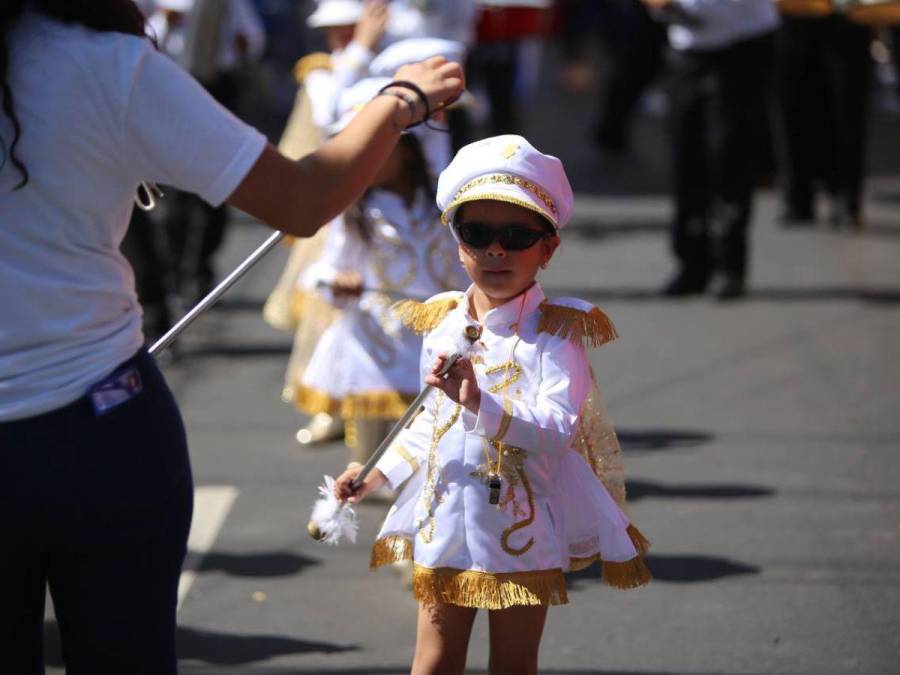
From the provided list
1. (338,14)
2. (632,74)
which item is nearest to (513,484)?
(338,14)

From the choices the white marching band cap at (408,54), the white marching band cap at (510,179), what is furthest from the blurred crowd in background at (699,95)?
the white marching band cap at (510,179)

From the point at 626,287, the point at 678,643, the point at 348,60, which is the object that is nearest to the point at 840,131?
the point at 626,287

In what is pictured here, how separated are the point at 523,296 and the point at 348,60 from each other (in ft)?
10.1

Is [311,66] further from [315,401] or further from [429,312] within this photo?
[429,312]

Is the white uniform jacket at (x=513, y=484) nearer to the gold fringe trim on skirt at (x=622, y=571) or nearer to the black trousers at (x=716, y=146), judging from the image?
the gold fringe trim on skirt at (x=622, y=571)

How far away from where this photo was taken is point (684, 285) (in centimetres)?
928

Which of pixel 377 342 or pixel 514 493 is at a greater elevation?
pixel 514 493

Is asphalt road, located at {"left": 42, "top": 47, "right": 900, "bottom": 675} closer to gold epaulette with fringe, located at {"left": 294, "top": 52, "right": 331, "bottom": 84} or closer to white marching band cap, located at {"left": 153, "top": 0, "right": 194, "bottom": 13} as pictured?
gold epaulette with fringe, located at {"left": 294, "top": 52, "right": 331, "bottom": 84}

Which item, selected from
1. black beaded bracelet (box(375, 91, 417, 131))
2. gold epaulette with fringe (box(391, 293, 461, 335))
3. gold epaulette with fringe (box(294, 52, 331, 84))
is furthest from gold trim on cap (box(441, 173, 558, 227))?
gold epaulette with fringe (box(294, 52, 331, 84))

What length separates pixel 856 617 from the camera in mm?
4633

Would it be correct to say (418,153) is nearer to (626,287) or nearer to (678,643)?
(678,643)

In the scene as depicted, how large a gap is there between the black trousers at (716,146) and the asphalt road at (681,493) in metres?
0.34

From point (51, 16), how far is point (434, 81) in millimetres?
706

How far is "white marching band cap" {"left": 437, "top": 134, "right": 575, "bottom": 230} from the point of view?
333 centimetres
